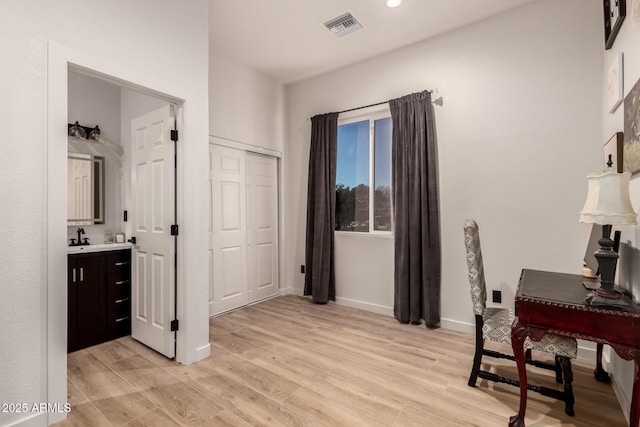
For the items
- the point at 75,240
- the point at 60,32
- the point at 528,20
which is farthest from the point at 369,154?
the point at 75,240

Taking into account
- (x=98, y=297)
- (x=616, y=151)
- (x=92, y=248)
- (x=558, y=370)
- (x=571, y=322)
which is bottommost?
(x=558, y=370)

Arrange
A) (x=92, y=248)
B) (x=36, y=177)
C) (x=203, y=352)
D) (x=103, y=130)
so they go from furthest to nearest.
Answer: (x=103, y=130) < (x=92, y=248) < (x=203, y=352) < (x=36, y=177)

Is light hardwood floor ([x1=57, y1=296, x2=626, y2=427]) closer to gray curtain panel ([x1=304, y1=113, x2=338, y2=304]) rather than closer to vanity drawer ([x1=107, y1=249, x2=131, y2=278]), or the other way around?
vanity drawer ([x1=107, y1=249, x2=131, y2=278])

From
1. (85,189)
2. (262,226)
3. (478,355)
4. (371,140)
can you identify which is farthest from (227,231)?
(478,355)

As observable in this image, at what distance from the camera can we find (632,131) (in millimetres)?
1727

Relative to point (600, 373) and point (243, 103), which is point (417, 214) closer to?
point (600, 373)

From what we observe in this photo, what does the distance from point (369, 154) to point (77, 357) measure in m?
3.61

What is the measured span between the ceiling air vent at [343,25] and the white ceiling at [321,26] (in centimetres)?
5

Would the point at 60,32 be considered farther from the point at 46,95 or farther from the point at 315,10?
the point at 315,10

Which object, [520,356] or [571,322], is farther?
[520,356]

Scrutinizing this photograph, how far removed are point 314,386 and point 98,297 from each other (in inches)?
88.4

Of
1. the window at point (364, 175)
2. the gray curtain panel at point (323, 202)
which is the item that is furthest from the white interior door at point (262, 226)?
the window at point (364, 175)

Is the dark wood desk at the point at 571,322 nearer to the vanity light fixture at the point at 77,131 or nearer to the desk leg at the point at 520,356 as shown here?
the desk leg at the point at 520,356

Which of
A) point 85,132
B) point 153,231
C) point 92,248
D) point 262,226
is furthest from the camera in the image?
point 262,226
